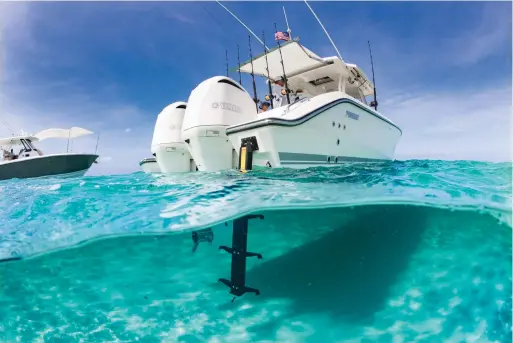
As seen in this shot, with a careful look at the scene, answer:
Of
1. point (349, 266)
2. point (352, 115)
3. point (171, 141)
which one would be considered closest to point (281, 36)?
point (352, 115)

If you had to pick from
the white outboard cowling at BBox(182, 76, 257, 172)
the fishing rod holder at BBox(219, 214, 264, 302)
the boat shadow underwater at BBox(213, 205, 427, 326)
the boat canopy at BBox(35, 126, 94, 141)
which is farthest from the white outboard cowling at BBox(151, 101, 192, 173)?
the boat canopy at BBox(35, 126, 94, 141)

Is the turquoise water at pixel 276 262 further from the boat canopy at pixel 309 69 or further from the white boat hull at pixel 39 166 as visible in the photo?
the white boat hull at pixel 39 166

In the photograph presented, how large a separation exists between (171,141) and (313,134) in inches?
178

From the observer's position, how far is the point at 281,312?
4766mm

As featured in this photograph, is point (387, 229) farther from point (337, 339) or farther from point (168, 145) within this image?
point (168, 145)

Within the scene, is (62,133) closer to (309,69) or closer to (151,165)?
(151,165)


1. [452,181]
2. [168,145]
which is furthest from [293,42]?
[452,181]

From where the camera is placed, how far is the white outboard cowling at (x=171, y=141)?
9.40m

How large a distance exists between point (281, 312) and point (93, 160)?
22.9 m

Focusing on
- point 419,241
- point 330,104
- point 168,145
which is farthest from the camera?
point 168,145

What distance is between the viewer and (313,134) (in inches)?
305

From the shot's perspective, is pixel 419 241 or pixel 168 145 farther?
pixel 168 145

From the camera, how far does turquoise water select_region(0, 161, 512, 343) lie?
4520 millimetres

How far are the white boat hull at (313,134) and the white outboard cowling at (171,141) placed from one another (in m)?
2.79
